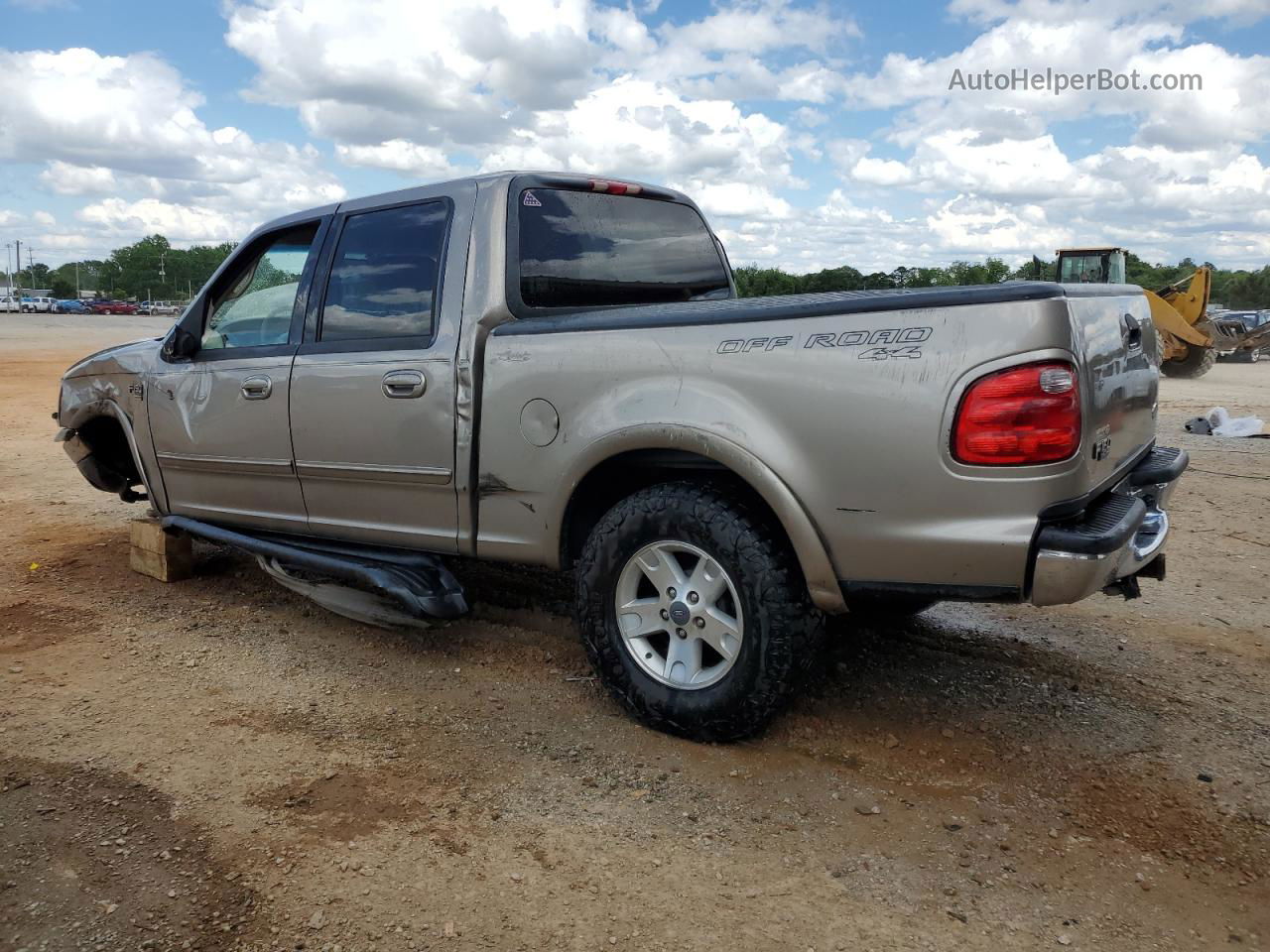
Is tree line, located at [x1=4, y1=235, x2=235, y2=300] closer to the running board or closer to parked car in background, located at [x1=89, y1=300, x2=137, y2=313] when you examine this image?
parked car in background, located at [x1=89, y1=300, x2=137, y2=313]

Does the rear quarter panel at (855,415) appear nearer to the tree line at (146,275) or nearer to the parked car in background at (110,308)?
the parked car in background at (110,308)

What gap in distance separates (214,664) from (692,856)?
7.77 feet

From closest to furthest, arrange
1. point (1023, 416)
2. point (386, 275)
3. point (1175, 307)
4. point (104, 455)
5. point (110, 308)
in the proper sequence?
1. point (1023, 416)
2. point (386, 275)
3. point (104, 455)
4. point (1175, 307)
5. point (110, 308)

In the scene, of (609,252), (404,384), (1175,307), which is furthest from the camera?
(1175,307)

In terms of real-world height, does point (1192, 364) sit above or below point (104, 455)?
above

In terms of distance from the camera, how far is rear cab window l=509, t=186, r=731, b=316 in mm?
3912

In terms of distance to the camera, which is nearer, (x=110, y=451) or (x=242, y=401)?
(x=242, y=401)

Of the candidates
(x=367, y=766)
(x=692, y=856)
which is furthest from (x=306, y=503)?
(x=692, y=856)

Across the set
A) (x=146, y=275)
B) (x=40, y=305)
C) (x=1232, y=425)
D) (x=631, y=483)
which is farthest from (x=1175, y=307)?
(x=146, y=275)

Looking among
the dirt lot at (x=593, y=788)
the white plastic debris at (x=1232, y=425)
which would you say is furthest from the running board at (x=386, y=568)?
the white plastic debris at (x=1232, y=425)

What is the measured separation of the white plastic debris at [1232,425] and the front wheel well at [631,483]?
918 centimetres

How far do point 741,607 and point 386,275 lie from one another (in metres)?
2.03

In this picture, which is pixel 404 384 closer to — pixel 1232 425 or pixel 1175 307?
pixel 1232 425

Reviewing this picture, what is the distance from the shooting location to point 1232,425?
10.8 m
